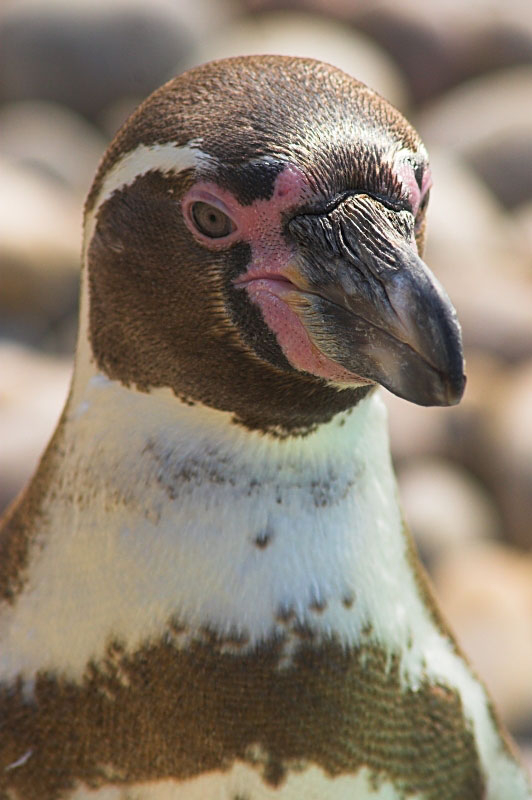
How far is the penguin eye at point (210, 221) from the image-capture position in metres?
1.15

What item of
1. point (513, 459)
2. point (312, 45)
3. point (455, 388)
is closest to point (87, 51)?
point (312, 45)

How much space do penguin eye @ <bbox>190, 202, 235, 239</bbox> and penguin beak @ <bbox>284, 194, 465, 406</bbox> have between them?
0.06 metres

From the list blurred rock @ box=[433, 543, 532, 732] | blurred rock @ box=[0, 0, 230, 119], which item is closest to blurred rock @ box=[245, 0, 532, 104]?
blurred rock @ box=[0, 0, 230, 119]

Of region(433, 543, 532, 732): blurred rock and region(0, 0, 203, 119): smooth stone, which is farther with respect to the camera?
region(0, 0, 203, 119): smooth stone

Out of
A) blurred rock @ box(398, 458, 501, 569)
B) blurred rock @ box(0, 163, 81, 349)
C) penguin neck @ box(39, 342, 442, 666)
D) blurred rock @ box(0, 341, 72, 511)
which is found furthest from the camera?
blurred rock @ box(0, 163, 81, 349)

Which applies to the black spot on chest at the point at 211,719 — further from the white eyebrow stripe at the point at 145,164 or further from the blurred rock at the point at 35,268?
the blurred rock at the point at 35,268

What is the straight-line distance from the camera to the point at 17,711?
52.0 inches

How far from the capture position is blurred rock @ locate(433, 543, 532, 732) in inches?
103

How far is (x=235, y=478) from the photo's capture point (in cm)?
123

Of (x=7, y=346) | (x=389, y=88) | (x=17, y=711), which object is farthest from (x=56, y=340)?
(x=17, y=711)

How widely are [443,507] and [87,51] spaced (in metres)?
2.72

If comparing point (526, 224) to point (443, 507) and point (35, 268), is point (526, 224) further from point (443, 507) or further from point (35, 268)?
point (35, 268)

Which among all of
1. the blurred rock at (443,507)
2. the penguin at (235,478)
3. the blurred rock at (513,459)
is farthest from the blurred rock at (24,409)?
the penguin at (235,478)

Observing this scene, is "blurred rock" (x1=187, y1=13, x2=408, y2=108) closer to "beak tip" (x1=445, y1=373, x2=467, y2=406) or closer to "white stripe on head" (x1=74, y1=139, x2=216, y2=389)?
"white stripe on head" (x1=74, y1=139, x2=216, y2=389)
